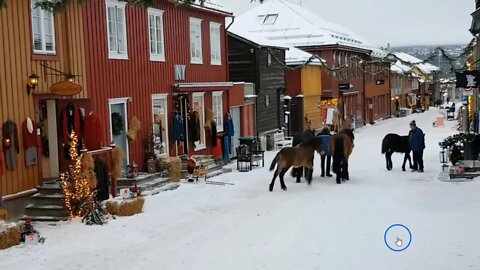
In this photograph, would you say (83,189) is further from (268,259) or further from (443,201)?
(443,201)

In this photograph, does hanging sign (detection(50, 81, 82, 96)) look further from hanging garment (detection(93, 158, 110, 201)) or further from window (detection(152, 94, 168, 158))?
window (detection(152, 94, 168, 158))

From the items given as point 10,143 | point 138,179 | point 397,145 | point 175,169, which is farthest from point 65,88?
point 397,145

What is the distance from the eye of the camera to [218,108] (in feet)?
80.9

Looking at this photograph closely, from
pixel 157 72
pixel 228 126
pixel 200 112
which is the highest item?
pixel 157 72

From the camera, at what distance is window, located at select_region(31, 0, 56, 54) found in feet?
46.3

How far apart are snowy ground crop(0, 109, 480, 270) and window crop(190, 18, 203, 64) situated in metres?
7.25

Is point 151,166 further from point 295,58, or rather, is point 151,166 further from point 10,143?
point 295,58

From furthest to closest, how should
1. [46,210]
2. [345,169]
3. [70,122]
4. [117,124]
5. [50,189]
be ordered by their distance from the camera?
[345,169] < [117,124] < [70,122] < [50,189] < [46,210]

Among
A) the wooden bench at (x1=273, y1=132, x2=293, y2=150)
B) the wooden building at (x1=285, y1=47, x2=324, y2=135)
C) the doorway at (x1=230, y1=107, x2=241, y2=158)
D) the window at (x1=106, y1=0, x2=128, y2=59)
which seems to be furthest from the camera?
the wooden building at (x1=285, y1=47, x2=324, y2=135)

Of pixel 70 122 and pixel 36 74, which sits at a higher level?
pixel 36 74

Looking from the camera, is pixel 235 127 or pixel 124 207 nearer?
pixel 124 207

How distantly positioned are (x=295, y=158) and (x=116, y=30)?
623 cm

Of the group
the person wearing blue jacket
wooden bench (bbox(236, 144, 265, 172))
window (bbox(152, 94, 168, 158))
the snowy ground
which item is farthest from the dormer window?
the snowy ground

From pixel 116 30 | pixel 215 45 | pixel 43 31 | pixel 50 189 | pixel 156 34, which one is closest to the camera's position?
pixel 50 189
